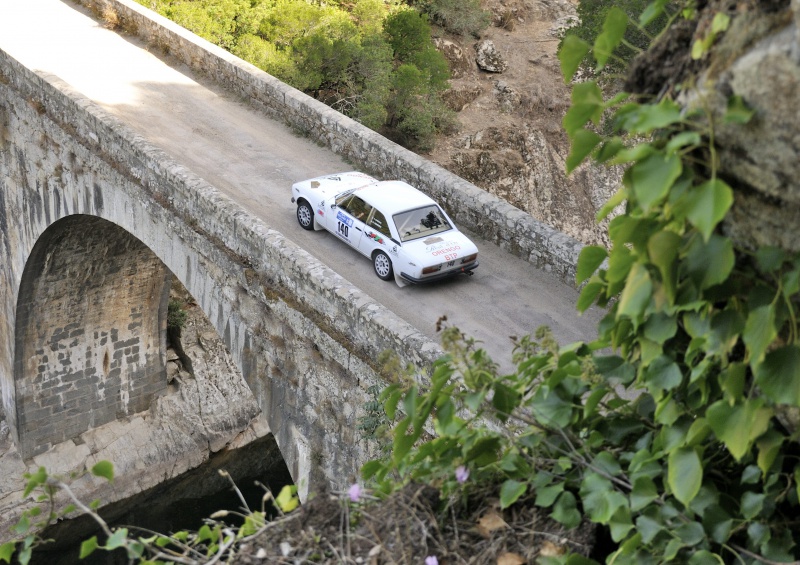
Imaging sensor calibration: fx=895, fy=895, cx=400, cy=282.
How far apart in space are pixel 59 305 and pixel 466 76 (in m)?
14.4

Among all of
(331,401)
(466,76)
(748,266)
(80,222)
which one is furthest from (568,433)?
(466,76)

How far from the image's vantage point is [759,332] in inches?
125

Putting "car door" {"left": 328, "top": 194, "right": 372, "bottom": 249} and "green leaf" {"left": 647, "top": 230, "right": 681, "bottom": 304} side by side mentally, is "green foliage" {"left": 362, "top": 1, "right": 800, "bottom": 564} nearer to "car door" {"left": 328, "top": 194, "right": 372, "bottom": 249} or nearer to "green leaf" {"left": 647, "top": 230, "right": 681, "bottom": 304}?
"green leaf" {"left": 647, "top": 230, "right": 681, "bottom": 304}

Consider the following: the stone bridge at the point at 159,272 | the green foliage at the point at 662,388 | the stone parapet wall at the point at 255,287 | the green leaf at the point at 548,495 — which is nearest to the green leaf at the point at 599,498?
the green foliage at the point at 662,388

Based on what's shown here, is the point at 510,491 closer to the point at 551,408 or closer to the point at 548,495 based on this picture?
the point at 548,495

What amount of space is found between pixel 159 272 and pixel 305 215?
9199mm

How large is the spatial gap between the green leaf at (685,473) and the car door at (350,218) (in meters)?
7.49

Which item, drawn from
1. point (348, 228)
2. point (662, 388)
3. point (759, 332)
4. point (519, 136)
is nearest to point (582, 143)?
point (759, 332)

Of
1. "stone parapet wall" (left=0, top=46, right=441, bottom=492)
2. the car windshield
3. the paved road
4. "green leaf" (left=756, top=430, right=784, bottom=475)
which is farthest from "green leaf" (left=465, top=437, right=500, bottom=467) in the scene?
the car windshield

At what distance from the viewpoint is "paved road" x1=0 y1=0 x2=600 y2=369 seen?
33.1 feet

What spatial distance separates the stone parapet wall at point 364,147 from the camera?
11109 millimetres

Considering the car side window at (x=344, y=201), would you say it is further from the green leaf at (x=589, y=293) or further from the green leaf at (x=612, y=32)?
the green leaf at (x=612, y=32)

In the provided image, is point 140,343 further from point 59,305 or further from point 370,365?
point 370,365

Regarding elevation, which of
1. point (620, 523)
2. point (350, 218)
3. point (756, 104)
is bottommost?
point (350, 218)
